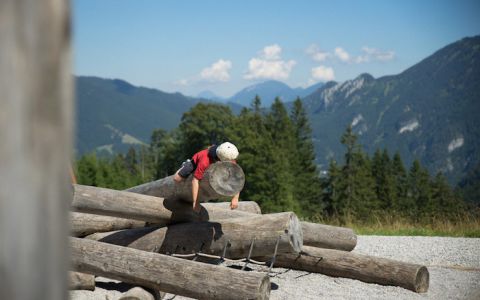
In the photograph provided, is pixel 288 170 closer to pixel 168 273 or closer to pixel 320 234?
pixel 320 234

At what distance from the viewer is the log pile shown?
687cm

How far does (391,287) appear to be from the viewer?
8.77m

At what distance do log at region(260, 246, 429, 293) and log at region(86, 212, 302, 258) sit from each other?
1.35 meters

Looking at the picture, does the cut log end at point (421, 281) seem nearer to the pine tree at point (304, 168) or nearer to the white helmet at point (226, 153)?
the white helmet at point (226, 153)

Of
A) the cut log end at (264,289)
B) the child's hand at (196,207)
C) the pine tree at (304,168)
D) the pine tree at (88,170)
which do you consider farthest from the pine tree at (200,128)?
the cut log end at (264,289)

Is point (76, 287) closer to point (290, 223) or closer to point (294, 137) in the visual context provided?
point (290, 223)

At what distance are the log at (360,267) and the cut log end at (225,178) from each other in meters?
2.42

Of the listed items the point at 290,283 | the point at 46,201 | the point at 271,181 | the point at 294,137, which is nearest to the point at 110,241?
the point at 290,283

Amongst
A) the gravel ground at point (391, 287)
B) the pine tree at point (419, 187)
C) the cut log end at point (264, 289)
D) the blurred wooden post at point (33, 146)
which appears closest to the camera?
the blurred wooden post at point (33, 146)

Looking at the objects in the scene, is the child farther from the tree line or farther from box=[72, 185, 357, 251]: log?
the tree line

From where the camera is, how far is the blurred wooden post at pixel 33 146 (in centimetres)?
129

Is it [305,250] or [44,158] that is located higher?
[44,158]

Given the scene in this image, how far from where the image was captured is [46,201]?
1.37 meters

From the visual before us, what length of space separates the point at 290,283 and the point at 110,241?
2921 millimetres
